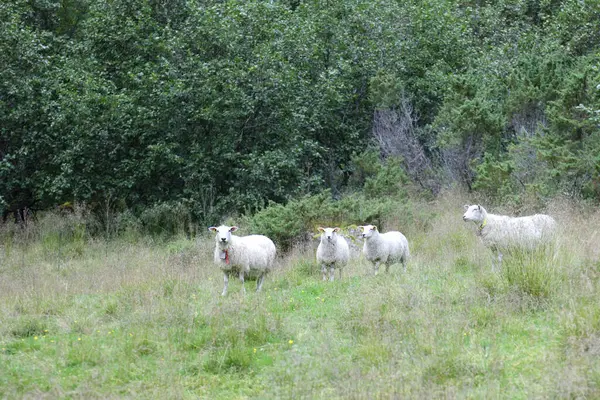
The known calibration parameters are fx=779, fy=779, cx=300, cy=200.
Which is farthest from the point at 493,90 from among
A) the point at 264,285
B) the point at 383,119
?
the point at 264,285

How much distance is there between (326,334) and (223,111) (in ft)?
45.5

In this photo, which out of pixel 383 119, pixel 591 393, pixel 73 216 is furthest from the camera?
pixel 383 119

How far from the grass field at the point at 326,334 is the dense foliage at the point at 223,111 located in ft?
27.6

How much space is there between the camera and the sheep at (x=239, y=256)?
543 inches

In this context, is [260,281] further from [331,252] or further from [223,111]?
[223,111]

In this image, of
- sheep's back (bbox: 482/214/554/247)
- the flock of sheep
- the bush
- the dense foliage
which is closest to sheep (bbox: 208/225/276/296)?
the flock of sheep

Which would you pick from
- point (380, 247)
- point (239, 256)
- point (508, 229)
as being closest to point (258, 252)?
point (239, 256)

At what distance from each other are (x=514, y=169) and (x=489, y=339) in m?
12.1

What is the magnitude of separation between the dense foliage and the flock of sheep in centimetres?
583

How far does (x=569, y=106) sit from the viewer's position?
20.6 m

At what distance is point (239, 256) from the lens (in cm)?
1382

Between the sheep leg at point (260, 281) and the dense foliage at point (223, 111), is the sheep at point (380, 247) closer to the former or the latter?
the sheep leg at point (260, 281)

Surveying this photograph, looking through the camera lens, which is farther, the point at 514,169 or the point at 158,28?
the point at 158,28

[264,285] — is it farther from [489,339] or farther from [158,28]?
[158,28]
